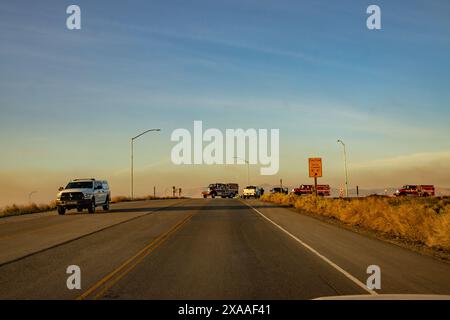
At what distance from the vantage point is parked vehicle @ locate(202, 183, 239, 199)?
86.0m

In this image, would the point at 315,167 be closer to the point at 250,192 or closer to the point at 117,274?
the point at 117,274

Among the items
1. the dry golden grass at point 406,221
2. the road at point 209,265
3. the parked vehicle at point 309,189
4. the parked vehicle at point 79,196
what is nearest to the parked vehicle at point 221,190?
the parked vehicle at point 309,189

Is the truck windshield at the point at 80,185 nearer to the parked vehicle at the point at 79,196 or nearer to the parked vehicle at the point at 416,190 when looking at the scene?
the parked vehicle at the point at 79,196

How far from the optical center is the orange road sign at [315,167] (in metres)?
43.4

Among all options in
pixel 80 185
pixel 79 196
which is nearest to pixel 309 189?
pixel 80 185

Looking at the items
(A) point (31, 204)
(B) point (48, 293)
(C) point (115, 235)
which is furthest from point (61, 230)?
(A) point (31, 204)

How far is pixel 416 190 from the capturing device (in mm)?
67250

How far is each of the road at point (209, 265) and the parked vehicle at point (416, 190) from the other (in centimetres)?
4955

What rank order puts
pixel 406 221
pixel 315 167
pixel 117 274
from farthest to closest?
pixel 315 167 → pixel 406 221 → pixel 117 274

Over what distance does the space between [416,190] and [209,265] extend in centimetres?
6052

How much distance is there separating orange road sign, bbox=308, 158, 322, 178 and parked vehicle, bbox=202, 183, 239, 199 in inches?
1700

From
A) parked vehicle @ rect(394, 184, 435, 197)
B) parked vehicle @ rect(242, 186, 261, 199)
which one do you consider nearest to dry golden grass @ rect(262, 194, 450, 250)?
parked vehicle @ rect(394, 184, 435, 197)

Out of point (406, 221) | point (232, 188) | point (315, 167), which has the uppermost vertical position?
point (315, 167)

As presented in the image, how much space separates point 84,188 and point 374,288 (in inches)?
1138
